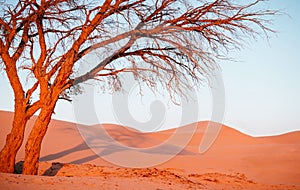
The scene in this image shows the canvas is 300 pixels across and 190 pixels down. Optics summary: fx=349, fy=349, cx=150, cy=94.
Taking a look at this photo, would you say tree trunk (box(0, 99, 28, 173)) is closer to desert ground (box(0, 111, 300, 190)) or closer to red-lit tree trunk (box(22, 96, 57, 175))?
red-lit tree trunk (box(22, 96, 57, 175))

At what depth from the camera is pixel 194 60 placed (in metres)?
9.33

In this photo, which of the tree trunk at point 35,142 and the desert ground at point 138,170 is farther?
the tree trunk at point 35,142

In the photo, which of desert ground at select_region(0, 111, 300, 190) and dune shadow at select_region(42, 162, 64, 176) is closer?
desert ground at select_region(0, 111, 300, 190)

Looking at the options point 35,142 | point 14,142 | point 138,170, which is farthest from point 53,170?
point 138,170

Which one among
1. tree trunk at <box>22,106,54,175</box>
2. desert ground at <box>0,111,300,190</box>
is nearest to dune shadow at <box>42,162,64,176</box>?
desert ground at <box>0,111,300,190</box>

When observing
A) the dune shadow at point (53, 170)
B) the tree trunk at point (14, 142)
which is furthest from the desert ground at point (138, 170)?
the tree trunk at point (14, 142)

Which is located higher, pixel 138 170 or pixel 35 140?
pixel 35 140

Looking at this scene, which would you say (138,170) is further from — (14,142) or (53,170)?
(14,142)

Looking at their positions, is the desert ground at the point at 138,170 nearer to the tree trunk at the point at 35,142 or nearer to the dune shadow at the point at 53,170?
the dune shadow at the point at 53,170

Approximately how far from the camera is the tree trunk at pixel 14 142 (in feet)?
30.5

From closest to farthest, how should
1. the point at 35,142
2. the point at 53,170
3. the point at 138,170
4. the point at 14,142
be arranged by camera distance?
1. the point at 35,142
2. the point at 14,142
3. the point at 53,170
4. the point at 138,170

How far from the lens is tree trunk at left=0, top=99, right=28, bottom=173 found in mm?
9297

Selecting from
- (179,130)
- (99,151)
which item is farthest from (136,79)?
(179,130)

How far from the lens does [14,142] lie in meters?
9.41
